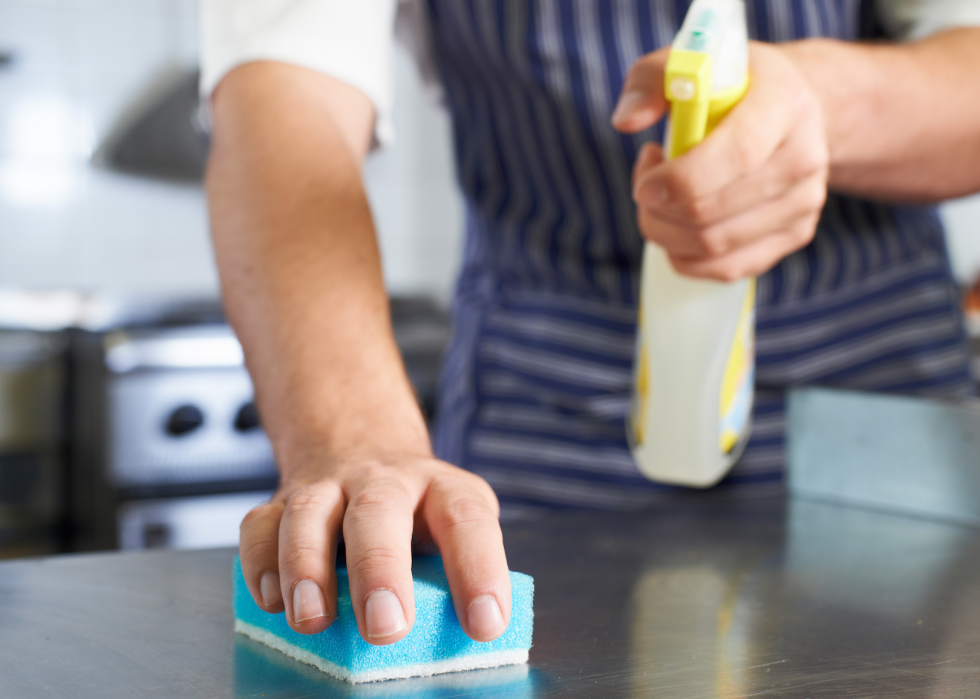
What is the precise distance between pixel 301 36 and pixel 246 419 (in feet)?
3.34

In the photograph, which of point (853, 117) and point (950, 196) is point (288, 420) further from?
point (950, 196)

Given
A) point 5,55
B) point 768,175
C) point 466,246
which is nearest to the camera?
point 768,175

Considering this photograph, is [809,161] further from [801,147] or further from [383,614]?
[383,614]

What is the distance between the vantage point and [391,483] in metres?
0.41

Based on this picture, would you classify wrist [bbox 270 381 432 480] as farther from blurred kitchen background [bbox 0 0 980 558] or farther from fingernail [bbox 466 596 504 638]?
blurred kitchen background [bbox 0 0 980 558]

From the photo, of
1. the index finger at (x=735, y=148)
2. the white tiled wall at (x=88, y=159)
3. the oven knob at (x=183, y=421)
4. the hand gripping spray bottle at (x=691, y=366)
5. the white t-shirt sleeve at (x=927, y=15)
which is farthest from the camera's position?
the white tiled wall at (x=88, y=159)

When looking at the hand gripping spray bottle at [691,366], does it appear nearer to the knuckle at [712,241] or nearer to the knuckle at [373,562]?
the knuckle at [712,241]

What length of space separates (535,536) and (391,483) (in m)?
0.20

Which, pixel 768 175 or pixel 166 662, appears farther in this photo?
pixel 768 175

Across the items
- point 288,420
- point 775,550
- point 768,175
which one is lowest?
point 775,550

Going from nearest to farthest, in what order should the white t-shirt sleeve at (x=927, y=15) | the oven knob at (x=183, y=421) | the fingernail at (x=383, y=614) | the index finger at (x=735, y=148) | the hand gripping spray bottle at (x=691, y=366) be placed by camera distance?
the fingernail at (x=383, y=614) → the index finger at (x=735, y=148) → the hand gripping spray bottle at (x=691, y=366) → the white t-shirt sleeve at (x=927, y=15) → the oven knob at (x=183, y=421)

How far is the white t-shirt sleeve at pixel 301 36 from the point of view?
65 centimetres

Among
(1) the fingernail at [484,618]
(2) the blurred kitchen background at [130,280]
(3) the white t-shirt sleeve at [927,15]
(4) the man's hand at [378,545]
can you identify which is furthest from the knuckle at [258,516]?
(2) the blurred kitchen background at [130,280]

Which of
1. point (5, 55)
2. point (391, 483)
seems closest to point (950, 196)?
point (391, 483)
